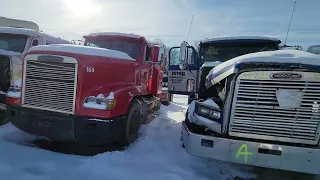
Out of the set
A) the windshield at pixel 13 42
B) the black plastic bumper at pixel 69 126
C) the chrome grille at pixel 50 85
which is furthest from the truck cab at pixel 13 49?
the black plastic bumper at pixel 69 126

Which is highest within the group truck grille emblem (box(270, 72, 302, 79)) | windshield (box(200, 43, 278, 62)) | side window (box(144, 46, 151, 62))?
windshield (box(200, 43, 278, 62))

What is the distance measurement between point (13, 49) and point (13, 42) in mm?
239

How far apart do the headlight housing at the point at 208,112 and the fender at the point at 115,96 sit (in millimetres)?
1372

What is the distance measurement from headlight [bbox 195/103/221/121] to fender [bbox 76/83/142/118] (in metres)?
1.38

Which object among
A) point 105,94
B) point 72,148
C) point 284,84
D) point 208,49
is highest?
point 208,49

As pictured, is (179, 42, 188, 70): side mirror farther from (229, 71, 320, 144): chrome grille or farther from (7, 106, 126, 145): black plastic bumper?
(229, 71, 320, 144): chrome grille

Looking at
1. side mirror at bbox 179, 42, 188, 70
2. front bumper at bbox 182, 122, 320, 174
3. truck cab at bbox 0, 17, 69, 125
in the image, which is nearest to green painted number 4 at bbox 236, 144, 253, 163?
front bumper at bbox 182, 122, 320, 174

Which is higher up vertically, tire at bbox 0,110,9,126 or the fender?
the fender

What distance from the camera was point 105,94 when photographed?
4320 millimetres

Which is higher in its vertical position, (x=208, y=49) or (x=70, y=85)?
(x=208, y=49)

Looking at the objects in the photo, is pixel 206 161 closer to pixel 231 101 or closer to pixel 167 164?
pixel 167 164

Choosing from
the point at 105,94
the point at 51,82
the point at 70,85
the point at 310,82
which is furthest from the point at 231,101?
the point at 51,82

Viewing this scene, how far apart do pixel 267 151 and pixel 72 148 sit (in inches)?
137

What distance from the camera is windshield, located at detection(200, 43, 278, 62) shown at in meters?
6.21
